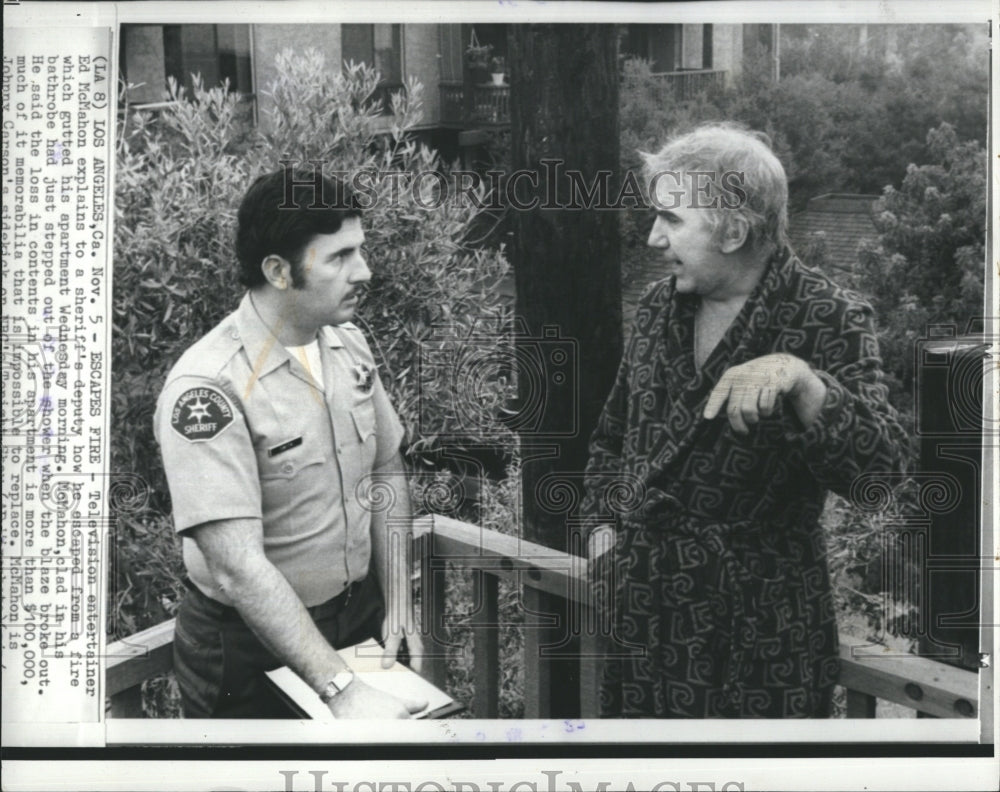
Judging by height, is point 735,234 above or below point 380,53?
below

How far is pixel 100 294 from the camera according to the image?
8.84ft

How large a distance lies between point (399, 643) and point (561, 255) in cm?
93

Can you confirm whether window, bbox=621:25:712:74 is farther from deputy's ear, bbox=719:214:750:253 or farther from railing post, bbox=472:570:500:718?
railing post, bbox=472:570:500:718

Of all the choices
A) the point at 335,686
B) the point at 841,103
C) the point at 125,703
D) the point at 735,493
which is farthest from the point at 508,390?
the point at 125,703

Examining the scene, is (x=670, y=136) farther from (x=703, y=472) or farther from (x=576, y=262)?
(x=703, y=472)

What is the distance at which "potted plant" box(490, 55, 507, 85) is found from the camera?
2.65m

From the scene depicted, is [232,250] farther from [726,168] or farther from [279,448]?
[726,168]

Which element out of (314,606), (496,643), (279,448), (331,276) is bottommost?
(496,643)

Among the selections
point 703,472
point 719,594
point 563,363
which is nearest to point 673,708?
point 719,594

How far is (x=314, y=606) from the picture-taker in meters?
2.64

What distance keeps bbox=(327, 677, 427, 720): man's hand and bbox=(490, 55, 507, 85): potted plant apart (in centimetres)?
135

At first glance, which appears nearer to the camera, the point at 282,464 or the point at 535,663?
the point at 282,464

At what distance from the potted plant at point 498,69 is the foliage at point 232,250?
0.18 m

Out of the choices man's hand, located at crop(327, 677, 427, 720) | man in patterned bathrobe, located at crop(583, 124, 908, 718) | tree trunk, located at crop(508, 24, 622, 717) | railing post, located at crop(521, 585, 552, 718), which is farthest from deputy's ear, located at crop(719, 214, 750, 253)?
man's hand, located at crop(327, 677, 427, 720)
